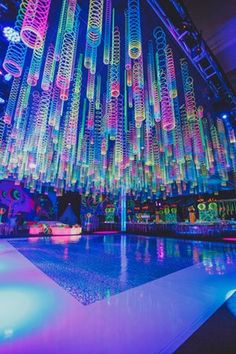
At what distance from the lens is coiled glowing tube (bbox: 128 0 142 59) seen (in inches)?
81.6

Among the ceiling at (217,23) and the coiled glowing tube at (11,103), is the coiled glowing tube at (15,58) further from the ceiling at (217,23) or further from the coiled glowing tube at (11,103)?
the ceiling at (217,23)

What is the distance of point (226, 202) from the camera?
15289 mm

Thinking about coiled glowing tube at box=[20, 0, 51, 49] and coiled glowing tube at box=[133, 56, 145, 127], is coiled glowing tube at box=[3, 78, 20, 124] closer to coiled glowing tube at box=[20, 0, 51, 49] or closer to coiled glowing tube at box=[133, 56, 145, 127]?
coiled glowing tube at box=[20, 0, 51, 49]

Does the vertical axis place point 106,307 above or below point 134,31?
below

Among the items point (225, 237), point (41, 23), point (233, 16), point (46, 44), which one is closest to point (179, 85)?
point (233, 16)

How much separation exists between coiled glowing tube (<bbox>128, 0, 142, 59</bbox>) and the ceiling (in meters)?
1.71

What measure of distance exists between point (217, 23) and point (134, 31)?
98.5 inches

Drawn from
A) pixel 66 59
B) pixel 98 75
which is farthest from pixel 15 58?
pixel 98 75

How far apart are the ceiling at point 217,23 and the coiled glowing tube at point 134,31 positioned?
A: 5.62 ft

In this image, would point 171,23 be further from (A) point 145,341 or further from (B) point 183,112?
(A) point 145,341

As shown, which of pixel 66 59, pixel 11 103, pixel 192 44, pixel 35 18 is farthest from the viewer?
pixel 11 103

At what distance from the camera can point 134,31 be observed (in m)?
2.08

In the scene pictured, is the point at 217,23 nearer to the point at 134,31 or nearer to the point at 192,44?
the point at 192,44

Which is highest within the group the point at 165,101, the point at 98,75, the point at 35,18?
the point at 98,75
